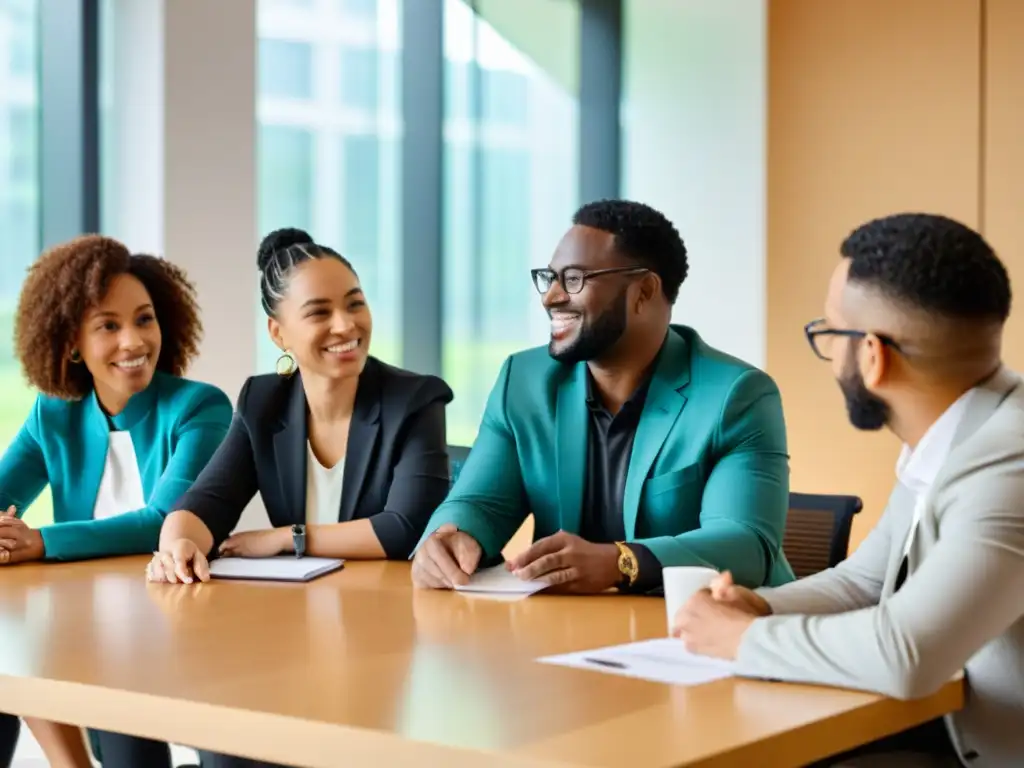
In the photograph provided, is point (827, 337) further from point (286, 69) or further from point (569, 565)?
point (286, 69)

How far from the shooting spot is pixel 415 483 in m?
3.03

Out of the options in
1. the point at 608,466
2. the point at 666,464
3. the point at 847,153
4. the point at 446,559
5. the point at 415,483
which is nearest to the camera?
the point at 446,559

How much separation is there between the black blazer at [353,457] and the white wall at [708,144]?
3.65 metres

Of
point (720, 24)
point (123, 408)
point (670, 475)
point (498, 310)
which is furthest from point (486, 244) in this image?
point (670, 475)

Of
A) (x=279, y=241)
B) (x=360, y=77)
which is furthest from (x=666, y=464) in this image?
(x=360, y=77)

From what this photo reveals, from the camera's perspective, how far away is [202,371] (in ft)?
14.7

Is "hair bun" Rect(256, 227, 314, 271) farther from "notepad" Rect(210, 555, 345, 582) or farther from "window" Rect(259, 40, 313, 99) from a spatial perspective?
"window" Rect(259, 40, 313, 99)

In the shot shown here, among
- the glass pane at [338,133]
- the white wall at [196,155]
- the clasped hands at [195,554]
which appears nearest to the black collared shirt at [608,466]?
the clasped hands at [195,554]

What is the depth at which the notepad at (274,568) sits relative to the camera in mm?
2691

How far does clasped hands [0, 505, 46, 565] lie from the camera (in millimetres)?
2938

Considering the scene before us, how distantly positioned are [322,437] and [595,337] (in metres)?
0.68

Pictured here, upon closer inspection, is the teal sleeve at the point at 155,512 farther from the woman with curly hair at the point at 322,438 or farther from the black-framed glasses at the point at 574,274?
the black-framed glasses at the point at 574,274

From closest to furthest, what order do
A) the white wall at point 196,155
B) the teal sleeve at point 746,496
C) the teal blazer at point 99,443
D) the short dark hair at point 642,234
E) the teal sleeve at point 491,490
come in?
1. the teal sleeve at point 746,496
2. the teal sleeve at point 491,490
3. the short dark hair at point 642,234
4. the teal blazer at point 99,443
5. the white wall at point 196,155

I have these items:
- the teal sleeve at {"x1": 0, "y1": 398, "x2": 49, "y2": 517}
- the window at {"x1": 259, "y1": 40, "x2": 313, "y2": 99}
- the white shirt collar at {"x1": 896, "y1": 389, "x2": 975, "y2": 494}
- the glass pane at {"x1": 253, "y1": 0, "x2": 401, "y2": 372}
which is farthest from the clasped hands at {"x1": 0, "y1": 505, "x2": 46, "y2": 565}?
the window at {"x1": 259, "y1": 40, "x2": 313, "y2": 99}
